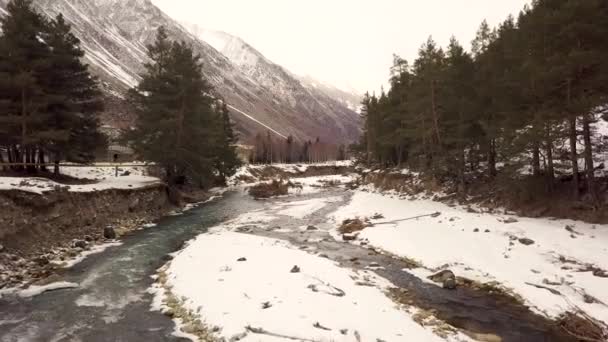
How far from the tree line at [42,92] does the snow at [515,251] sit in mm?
24154

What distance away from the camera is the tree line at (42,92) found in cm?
2609

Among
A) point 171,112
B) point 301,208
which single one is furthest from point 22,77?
point 301,208

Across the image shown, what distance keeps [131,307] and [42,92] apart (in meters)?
21.4

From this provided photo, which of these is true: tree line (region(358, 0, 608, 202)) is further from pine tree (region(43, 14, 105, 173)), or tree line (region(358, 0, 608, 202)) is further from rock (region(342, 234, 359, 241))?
pine tree (region(43, 14, 105, 173))

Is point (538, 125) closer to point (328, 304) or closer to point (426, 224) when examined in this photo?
point (426, 224)

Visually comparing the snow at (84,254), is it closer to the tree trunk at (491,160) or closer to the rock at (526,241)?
the rock at (526,241)

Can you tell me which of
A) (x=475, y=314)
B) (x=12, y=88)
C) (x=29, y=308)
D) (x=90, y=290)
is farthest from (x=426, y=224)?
(x=12, y=88)

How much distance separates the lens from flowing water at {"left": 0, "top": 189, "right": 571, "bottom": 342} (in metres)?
11.4

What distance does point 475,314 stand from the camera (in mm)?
12828

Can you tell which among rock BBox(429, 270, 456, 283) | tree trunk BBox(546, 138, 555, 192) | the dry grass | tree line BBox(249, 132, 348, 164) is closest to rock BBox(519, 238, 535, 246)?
rock BBox(429, 270, 456, 283)

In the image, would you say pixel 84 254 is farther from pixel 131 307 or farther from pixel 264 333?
pixel 264 333

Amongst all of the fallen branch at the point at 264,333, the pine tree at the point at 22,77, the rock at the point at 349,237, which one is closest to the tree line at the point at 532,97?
the rock at the point at 349,237

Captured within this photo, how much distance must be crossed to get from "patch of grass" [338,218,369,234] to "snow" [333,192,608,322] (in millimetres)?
1095

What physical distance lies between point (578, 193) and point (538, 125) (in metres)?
4.78
